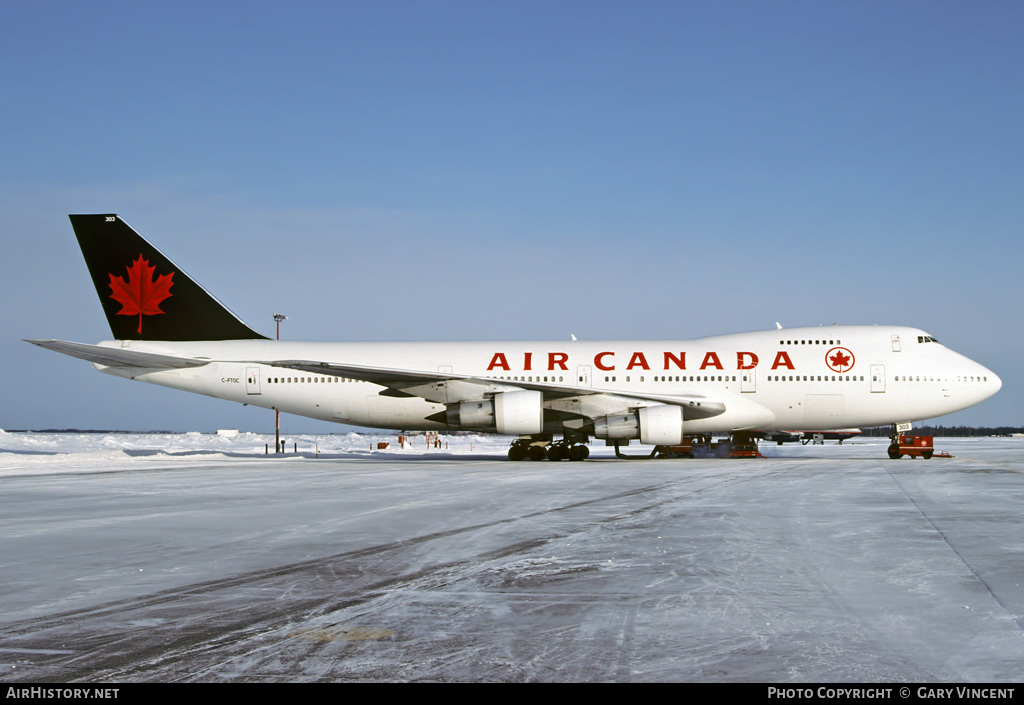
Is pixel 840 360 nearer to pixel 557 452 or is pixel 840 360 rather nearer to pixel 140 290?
pixel 557 452

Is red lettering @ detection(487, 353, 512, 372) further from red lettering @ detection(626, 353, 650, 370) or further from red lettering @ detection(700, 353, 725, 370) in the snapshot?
red lettering @ detection(700, 353, 725, 370)

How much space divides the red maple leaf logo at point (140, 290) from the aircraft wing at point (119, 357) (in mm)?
1567

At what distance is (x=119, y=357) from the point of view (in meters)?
27.6

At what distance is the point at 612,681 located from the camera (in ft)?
13.7

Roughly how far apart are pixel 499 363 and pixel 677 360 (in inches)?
244

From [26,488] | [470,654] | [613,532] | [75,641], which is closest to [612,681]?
[470,654]

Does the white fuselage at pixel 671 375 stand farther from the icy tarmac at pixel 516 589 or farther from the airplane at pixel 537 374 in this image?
the icy tarmac at pixel 516 589

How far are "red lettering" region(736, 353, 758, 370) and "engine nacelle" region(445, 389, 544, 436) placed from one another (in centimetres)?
694

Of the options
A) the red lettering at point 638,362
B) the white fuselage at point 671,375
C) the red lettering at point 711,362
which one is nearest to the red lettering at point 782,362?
the white fuselage at point 671,375

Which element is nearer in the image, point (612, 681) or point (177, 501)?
point (612, 681)

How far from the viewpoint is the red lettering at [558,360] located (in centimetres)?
2884

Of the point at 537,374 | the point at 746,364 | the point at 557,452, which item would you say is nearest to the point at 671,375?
the point at 746,364

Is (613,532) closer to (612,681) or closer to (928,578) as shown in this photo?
(928,578)
